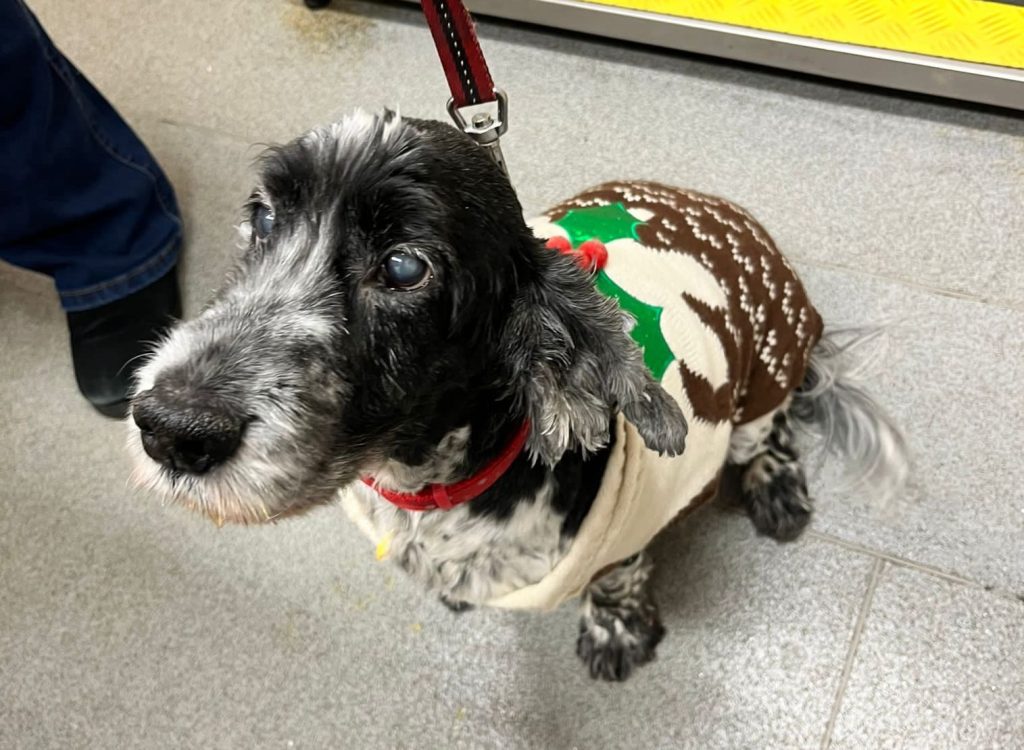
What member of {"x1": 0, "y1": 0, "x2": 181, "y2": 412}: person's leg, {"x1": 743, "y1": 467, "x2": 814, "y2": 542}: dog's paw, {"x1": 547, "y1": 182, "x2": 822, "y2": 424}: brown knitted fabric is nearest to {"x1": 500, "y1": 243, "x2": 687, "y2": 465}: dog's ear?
{"x1": 547, "y1": 182, "x2": 822, "y2": 424}: brown knitted fabric

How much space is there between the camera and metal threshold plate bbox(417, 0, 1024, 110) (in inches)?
Answer: 78.2

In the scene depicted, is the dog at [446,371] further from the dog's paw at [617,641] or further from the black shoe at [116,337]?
the black shoe at [116,337]

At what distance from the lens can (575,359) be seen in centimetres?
94

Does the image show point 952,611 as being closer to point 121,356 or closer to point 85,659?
point 85,659

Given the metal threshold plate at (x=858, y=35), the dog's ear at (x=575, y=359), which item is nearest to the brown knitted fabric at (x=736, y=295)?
the dog's ear at (x=575, y=359)

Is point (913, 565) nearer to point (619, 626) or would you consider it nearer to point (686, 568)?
point (686, 568)

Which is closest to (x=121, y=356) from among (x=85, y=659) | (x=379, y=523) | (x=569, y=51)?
(x=85, y=659)

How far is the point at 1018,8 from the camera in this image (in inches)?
78.6

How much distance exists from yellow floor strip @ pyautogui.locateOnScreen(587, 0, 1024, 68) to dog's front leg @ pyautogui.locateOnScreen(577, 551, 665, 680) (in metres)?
1.40

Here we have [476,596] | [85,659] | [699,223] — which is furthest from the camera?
[85,659]

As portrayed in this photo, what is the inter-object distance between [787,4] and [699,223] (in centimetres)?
111

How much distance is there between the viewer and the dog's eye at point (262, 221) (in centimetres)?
92

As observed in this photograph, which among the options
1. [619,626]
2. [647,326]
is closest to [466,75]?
[647,326]

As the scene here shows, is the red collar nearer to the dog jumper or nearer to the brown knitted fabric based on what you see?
the dog jumper
